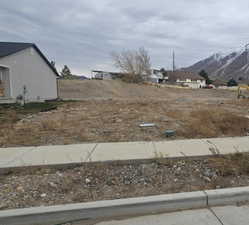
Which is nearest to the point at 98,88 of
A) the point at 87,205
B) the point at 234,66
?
the point at 87,205

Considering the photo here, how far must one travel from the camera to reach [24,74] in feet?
63.9

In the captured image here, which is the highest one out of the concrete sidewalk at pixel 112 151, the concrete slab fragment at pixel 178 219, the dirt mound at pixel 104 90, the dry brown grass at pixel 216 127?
the dirt mound at pixel 104 90

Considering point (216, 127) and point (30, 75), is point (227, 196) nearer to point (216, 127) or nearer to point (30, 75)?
point (216, 127)

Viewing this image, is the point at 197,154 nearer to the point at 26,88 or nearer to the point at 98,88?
the point at 26,88

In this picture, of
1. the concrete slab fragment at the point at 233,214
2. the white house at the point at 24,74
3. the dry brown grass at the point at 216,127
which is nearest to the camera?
the concrete slab fragment at the point at 233,214

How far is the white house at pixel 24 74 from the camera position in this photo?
1778 centimetres

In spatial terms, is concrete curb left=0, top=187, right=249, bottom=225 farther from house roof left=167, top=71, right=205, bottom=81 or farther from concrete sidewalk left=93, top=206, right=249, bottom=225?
house roof left=167, top=71, right=205, bottom=81

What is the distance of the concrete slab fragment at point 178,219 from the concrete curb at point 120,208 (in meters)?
0.11

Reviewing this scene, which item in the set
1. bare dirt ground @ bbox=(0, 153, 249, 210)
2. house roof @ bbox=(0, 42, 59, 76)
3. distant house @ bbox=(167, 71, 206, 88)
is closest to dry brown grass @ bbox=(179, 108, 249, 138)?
bare dirt ground @ bbox=(0, 153, 249, 210)

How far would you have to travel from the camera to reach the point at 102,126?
7645 mm

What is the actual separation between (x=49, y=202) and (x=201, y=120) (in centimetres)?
595

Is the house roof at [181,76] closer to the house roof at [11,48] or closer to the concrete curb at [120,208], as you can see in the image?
the house roof at [11,48]

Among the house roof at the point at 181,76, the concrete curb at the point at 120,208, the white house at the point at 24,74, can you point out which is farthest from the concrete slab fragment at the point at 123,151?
the house roof at the point at 181,76

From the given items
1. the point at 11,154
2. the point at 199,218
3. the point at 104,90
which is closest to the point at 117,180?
the point at 199,218
